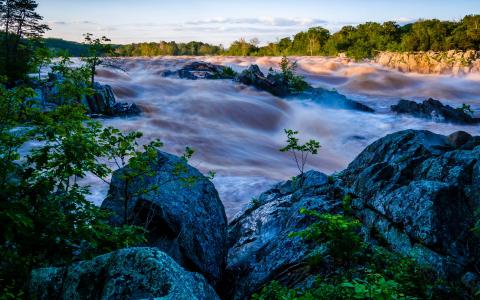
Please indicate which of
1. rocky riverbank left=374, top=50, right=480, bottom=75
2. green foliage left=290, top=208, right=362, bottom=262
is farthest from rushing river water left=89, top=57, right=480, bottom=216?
green foliage left=290, top=208, right=362, bottom=262

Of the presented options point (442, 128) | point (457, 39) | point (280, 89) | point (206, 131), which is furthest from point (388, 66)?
point (206, 131)

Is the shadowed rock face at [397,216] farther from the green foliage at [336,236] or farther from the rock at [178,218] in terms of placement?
the green foliage at [336,236]

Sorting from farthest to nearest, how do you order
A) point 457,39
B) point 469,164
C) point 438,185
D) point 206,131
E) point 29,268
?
1. point 457,39
2. point 206,131
3. point 469,164
4. point 438,185
5. point 29,268

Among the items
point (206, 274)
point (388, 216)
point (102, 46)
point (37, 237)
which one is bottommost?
point (206, 274)

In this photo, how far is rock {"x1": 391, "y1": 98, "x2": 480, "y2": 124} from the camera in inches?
993

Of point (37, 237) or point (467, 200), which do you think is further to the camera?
point (467, 200)

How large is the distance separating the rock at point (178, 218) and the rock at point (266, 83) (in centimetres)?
2598

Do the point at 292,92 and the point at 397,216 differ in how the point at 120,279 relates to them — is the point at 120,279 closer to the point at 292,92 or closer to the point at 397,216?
the point at 397,216

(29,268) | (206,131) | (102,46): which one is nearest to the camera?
(29,268)

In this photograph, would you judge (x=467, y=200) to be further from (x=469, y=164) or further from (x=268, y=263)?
(x=268, y=263)

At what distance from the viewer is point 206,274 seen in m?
6.91

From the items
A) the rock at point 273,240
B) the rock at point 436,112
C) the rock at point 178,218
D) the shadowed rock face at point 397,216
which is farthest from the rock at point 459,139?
the rock at point 436,112

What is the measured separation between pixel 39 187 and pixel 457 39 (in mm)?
54149

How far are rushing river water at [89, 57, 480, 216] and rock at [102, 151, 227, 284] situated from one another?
5.10 m
